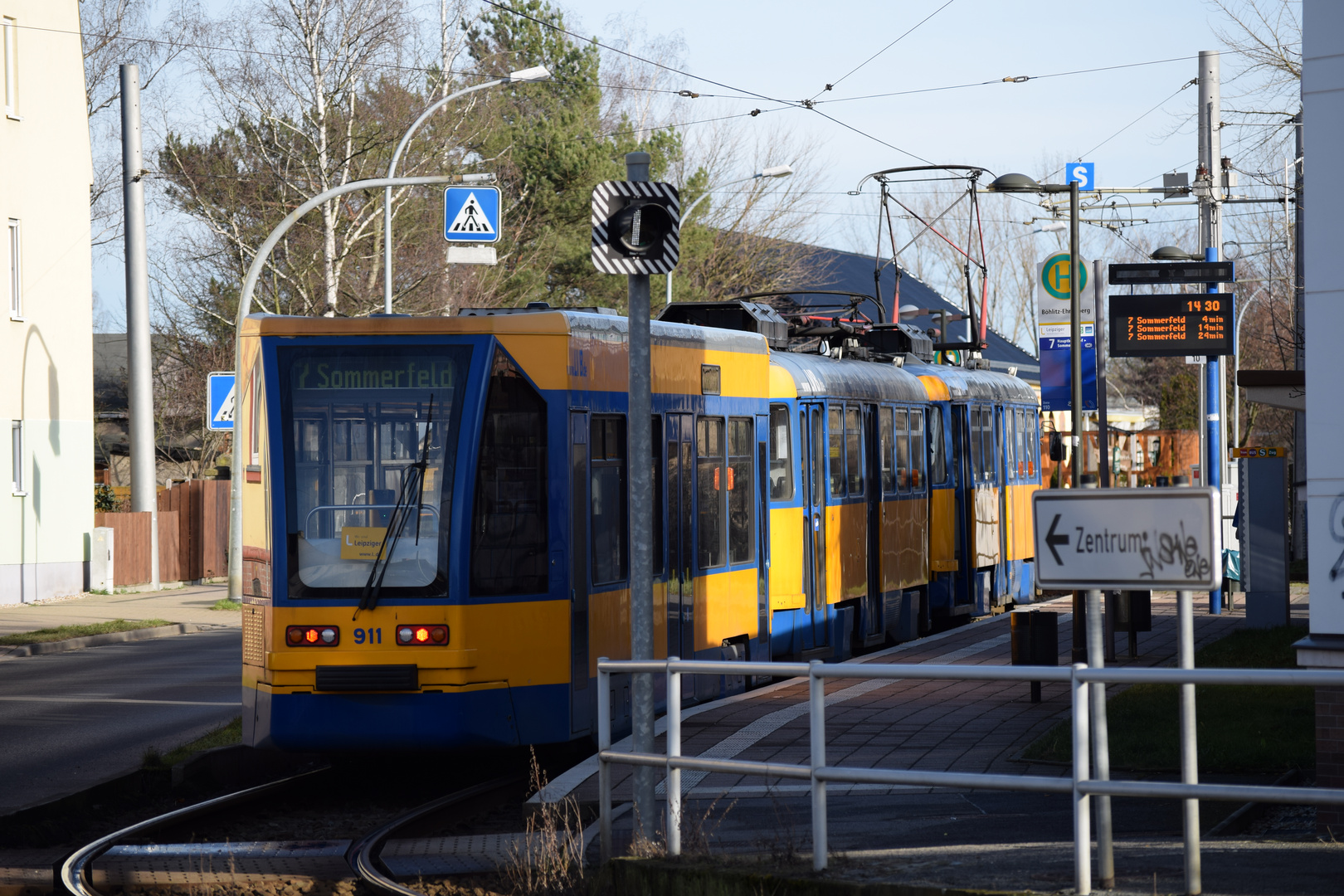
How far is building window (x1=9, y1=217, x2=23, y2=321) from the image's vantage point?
27.6 m

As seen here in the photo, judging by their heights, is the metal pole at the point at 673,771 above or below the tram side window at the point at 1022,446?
below

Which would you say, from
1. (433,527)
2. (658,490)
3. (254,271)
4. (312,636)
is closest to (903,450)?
(658,490)

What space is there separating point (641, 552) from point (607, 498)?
3538 millimetres

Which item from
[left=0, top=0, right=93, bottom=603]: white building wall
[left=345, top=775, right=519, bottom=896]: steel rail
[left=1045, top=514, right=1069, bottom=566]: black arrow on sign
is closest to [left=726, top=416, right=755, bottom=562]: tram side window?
[left=345, top=775, right=519, bottom=896]: steel rail

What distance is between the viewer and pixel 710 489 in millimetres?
13680

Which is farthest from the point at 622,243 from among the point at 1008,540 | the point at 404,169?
the point at 404,169

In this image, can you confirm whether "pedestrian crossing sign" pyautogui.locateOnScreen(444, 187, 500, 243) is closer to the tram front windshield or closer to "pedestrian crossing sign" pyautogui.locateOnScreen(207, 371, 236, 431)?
"pedestrian crossing sign" pyautogui.locateOnScreen(207, 371, 236, 431)

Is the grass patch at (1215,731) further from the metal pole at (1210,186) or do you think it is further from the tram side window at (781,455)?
the metal pole at (1210,186)

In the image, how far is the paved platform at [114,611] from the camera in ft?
78.1

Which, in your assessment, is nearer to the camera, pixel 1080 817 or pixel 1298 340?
pixel 1080 817

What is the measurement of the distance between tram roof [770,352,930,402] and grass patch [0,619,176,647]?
1026 cm

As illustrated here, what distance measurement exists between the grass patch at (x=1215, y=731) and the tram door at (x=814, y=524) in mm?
3328

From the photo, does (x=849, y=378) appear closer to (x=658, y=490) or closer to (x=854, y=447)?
(x=854, y=447)

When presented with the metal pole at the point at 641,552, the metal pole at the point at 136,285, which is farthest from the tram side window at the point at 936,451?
the metal pole at the point at 641,552
